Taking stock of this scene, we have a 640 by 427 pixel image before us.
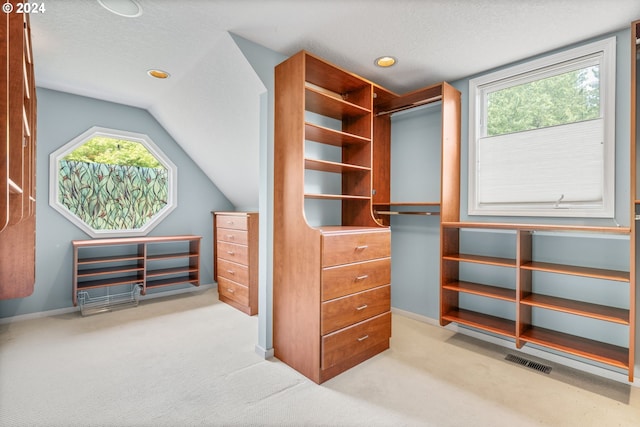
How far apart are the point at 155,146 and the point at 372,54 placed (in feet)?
10.6

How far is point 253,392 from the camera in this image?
2.00 m

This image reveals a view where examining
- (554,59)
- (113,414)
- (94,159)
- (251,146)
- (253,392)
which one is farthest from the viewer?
(94,159)

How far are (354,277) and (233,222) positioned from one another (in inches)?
81.4

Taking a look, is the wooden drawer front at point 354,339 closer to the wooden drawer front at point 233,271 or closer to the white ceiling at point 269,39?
the wooden drawer front at point 233,271

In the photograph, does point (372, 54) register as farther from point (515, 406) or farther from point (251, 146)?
point (515, 406)

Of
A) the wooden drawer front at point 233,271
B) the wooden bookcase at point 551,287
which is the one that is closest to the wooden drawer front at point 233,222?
the wooden drawer front at point 233,271

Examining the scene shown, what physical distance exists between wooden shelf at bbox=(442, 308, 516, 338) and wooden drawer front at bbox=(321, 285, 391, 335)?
2.11 feet

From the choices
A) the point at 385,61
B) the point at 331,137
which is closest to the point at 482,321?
the point at 331,137

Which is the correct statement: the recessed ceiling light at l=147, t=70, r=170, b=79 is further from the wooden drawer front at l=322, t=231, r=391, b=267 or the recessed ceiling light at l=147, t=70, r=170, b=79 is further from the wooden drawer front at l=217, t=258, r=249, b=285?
the wooden drawer front at l=322, t=231, r=391, b=267

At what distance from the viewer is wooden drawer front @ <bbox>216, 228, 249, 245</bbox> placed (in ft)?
11.8

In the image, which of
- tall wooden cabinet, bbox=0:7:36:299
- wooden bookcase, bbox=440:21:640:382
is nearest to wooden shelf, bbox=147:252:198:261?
tall wooden cabinet, bbox=0:7:36:299

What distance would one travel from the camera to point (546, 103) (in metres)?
2.53

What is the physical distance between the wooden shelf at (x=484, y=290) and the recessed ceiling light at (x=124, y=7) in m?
3.17

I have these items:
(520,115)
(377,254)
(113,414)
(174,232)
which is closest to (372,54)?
(520,115)
